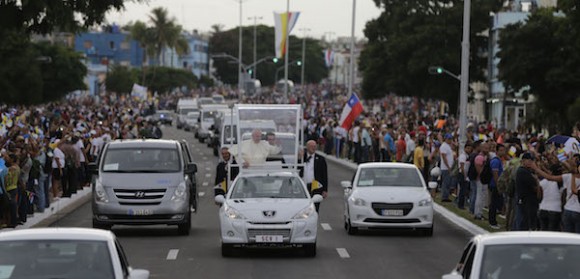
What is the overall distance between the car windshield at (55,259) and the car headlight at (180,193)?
45.4ft

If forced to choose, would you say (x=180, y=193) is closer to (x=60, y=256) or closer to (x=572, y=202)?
(x=572, y=202)

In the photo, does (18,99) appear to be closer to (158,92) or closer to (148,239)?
(148,239)

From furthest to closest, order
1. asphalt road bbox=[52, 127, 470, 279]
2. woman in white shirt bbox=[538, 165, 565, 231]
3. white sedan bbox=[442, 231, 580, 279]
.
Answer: woman in white shirt bbox=[538, 165, 565, 231] → asphalt road bbox=[52, 127, 470, 279] → white sedan bbox=[442, 231, 580, 279]

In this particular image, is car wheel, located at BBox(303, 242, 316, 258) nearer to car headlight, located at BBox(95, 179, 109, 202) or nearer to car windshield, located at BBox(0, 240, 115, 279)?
car headlight, located at BBox(95, 179, 109, 202)

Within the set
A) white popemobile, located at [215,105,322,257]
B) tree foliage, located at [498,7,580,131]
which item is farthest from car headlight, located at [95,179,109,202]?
tree foliage, located at [498,7,580,131]

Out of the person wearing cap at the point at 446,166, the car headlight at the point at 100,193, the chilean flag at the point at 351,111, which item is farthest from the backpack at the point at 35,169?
the chilean flag at the point at 351,111

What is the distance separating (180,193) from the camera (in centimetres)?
2664

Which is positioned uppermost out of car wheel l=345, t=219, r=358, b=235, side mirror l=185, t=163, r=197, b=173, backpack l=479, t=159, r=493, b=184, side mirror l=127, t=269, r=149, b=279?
side mirror l=127, t=269, r=149, b=279

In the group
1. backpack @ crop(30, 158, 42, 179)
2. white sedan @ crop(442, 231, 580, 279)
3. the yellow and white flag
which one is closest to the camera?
white sedan @ crop(442, 231, 580, 279)

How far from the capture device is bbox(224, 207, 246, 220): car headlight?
→ 22375 mm

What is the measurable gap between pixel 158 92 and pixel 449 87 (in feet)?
353

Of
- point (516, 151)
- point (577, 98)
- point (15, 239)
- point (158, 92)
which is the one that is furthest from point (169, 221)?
point (158, 92)

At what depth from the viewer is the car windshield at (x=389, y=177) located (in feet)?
91.7

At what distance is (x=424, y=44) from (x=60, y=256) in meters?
83.4
